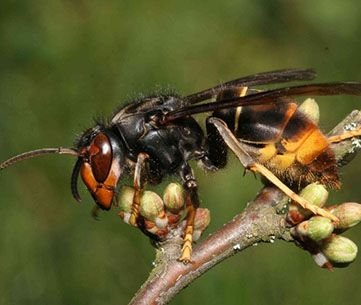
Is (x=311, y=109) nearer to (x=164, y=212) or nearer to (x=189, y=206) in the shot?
(x=189, y=206)

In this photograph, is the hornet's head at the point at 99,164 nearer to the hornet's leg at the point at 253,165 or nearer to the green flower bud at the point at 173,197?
the green flower bud at the point at 173,197

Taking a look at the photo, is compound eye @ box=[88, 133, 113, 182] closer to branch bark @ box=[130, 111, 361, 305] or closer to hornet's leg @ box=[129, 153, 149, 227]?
hornet's leg @ box=[129, 153, 149, 227]

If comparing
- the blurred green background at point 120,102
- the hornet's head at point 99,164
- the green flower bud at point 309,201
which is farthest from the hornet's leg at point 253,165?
the blurred green background at point 120,102

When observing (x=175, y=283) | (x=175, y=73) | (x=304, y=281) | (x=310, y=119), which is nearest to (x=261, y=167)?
(x=310, y=119)

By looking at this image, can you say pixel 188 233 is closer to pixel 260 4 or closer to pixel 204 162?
pixel 204 162

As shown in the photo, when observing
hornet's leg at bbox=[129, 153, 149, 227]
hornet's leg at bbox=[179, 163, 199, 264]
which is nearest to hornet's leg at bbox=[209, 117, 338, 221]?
hornet's leg at bbox=[179, 163, 199, 264]

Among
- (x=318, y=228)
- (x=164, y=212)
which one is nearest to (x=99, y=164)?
(x=164, y=212)

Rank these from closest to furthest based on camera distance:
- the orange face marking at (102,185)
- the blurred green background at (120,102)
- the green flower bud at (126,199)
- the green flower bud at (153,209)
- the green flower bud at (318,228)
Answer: the green flower bud at (318,228) < the green flower bud at (153,209) < the green flower bud at (126,199) < the orange face marking at (102,185) < the blurred green background at (120,102)
